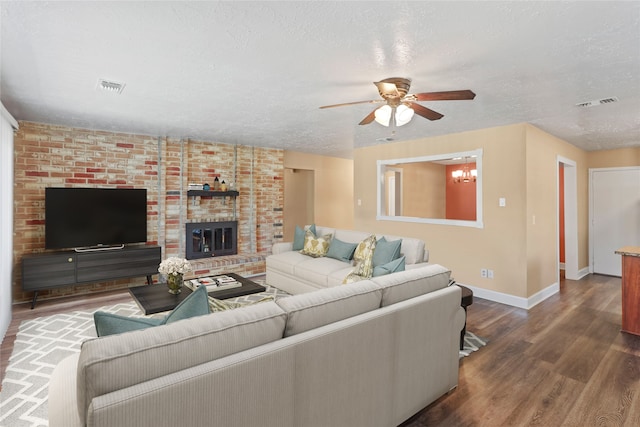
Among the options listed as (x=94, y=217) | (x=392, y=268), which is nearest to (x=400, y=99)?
(x=392, y=268)

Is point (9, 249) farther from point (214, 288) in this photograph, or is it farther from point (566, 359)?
point (566, 359)

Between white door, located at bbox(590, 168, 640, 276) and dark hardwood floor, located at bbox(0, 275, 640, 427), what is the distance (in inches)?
84.2

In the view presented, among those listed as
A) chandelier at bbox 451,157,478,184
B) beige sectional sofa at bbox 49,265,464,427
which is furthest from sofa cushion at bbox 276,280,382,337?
chandelier at bbox 451,157,478,184

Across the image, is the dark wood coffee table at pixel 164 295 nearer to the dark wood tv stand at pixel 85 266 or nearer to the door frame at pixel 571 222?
the dark wood tv stand at pixel 85 266

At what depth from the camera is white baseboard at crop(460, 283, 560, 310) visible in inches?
168

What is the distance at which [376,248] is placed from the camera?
3.73 metres

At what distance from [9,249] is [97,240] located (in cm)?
94

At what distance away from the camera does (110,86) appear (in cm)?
297

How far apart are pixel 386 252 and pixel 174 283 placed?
2.22 m

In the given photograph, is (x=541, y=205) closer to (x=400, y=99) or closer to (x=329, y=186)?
(x=400, y=99)

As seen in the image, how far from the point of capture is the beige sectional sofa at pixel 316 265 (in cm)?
372

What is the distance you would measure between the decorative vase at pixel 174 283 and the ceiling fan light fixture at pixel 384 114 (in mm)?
2463

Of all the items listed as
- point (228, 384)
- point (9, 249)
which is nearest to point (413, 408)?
point (228, 384)

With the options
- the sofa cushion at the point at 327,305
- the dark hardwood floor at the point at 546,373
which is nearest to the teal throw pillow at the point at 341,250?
the dark hardwood floor at the point at 546,373
